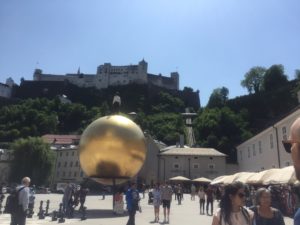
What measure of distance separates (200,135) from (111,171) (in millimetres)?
77753

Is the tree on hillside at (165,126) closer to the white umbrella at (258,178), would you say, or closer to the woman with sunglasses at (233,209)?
the white umbrella at (258,178)

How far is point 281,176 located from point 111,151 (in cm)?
1605

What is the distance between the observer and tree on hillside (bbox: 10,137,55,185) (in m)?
52.7

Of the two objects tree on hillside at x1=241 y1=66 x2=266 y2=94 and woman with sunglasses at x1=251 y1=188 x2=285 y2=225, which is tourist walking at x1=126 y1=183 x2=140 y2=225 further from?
tree on hillside at x1=241 y1=66 x2=266 y2=94

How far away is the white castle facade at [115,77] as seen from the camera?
127 m

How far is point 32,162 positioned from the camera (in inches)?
2117

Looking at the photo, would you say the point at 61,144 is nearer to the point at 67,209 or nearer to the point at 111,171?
the point at 67,209

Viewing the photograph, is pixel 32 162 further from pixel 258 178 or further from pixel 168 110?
pixel 168 110

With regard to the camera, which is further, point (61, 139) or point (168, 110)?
point (168, 110)

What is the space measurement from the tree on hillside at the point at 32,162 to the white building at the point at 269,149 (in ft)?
104

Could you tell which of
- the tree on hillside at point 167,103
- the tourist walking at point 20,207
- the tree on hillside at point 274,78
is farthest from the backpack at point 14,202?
the tree on hillside at point 167,103

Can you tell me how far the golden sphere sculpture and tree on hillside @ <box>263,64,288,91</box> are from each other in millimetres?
91711

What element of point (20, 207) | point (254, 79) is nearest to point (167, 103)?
point (254, 79)

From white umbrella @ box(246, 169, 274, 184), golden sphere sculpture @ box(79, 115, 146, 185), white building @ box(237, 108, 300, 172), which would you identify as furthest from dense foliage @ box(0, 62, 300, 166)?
golden sphere sculpture @ box(79, 115, 146, 185)
